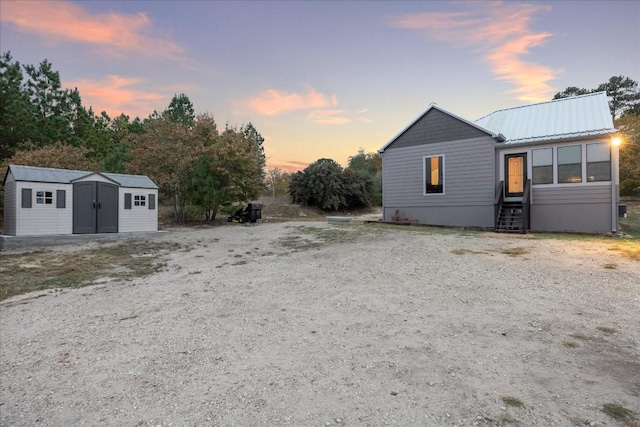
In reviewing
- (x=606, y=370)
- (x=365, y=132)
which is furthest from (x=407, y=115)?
(x=606, y=370)

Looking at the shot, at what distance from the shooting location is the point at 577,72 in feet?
44.5

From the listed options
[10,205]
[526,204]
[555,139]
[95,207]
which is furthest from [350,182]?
[10,205]

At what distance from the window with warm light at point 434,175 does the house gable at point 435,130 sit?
797 millimetres

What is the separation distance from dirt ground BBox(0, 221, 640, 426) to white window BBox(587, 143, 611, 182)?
636cm

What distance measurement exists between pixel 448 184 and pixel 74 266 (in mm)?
12646

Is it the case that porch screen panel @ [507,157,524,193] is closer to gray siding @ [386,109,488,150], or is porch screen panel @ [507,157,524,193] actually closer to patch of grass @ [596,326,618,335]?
gray siding @ [386,109,488,150]

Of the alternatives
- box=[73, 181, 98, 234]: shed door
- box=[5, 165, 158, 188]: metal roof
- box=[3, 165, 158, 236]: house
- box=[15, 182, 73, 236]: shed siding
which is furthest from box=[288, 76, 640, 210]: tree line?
box=[15, 182, 73, 236]: shed siding

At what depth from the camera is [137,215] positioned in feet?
43.3

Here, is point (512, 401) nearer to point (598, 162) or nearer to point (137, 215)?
point (598, 162)

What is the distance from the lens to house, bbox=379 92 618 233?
1116 cm

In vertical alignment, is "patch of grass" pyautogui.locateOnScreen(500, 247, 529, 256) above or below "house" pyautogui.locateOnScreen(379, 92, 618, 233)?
below

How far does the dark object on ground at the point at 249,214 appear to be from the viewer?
56.5 feet

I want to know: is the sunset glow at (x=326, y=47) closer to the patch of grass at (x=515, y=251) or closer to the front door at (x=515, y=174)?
the front door at (x=515, y=174)

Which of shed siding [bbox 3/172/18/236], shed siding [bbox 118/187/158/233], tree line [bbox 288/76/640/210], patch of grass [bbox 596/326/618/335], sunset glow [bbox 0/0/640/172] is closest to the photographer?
patch of grass [bbox 596/326/618/335]
